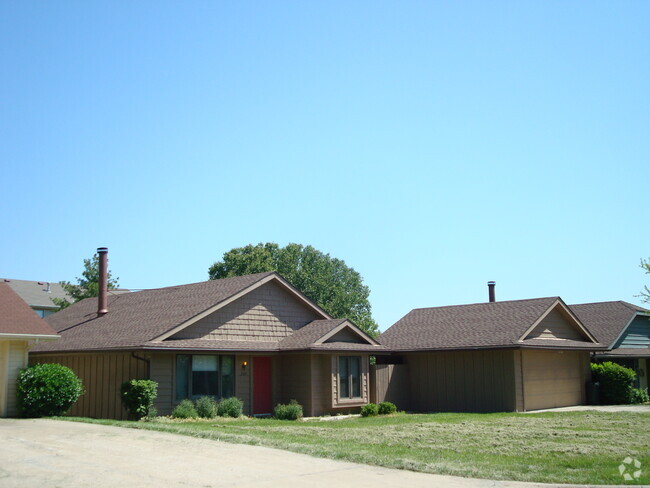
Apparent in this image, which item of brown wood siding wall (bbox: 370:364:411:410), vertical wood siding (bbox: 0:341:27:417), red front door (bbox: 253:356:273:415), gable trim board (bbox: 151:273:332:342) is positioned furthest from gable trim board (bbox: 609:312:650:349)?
vertical wood siding (bbox: 0:341:27:417)

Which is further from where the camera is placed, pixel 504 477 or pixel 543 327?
pixel 543 327

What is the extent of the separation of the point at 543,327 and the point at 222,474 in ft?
71.1

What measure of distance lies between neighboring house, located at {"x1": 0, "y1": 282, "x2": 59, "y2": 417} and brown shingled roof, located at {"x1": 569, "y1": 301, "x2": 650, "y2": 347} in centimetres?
2610

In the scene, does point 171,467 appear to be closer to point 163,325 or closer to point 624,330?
point 163,325

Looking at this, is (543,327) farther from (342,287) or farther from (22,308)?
(342,287)

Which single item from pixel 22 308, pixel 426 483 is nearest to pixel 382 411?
pixel 22 308

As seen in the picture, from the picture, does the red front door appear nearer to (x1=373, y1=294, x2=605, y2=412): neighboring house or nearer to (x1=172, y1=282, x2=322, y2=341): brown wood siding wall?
(x1=172, y1=282, x2=322, y2=341): brown wood siding wall

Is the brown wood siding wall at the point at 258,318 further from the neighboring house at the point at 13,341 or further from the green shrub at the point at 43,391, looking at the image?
the neighboring house at the point at 13,341

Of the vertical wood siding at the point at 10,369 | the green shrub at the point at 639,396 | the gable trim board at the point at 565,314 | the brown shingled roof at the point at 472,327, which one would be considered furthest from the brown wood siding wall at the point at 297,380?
the green shrub at the point at 639,396

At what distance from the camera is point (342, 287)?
74438 mm

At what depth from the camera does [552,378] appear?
30344 millimetres

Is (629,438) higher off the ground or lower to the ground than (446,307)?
lower

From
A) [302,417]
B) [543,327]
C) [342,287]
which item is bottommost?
[302,417]

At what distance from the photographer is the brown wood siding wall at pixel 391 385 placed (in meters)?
29.6
